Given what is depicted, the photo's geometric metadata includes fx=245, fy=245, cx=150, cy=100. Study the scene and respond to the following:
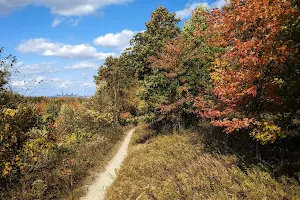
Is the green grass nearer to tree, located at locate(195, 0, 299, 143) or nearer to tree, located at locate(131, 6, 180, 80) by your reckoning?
tree, located at locate(195, 0, 299, 143)

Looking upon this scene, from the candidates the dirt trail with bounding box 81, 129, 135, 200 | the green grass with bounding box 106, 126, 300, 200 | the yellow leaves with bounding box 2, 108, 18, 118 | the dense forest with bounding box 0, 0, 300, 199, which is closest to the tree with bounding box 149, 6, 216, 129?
the dense forest with bounding box 0, 0, 300, 199

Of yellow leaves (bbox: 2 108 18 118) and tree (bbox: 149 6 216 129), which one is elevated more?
tree (bbox: 149 6 216 129)

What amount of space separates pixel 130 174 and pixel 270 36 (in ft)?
31.3

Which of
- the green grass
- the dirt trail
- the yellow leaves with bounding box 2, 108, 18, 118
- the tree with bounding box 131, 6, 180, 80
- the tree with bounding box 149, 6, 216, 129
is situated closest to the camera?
the green grass

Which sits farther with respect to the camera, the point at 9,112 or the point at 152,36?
the point at 152,36

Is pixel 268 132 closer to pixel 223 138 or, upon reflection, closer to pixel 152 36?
pixel 223 138

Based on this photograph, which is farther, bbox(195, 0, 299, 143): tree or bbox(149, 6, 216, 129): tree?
bbox(149, 6, 216, 129): tree

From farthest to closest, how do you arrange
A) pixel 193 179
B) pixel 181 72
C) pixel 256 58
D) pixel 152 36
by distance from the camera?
1. pixel 152 36
2. pixel 181 72
3. pixel 193 179
4. pixel 256 58

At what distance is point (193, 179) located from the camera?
9.69 m

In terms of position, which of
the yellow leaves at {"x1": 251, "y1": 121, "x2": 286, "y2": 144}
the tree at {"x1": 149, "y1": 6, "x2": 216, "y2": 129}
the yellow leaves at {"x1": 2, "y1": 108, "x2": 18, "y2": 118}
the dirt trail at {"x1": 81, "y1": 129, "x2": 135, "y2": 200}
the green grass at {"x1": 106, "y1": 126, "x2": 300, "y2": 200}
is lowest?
the dirt trail at {"x1": 81, "y1": 129, "x2": 135, "y2": 200}

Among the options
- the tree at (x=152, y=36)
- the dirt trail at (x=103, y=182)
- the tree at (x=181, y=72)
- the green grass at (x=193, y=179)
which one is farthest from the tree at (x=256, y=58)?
the tree at (x=152, y=36)

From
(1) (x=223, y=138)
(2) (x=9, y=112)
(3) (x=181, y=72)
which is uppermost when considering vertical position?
(3) (x=181, y=72)

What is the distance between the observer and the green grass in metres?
7.63

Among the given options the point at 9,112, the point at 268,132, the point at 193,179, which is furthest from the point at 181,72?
the point at 9,112
